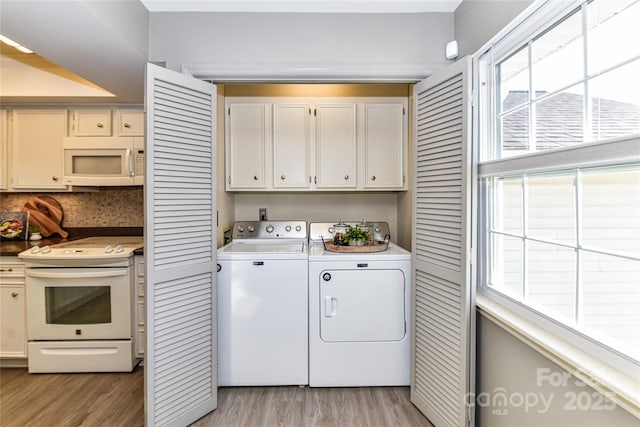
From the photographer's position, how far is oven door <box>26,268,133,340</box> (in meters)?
2.60

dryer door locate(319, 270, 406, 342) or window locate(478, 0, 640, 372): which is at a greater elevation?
window locate(478, 0, 640, 372)

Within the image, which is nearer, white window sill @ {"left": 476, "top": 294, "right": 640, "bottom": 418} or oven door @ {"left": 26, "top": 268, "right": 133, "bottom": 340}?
white window sill @ {"left": 476, "top": 294, "right": 640, "bottom": 418}

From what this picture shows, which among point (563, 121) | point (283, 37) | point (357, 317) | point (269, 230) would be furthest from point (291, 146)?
point (563, 121)

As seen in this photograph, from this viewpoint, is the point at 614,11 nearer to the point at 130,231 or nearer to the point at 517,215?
the point at 517,215

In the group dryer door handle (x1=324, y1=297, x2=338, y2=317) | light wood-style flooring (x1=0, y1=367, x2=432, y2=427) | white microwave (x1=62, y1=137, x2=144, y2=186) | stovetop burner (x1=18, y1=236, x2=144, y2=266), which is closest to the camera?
light wood-style flooring (x1=0, y1=367, x2=432, y2=427)

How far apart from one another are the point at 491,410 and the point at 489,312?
501 millimetres

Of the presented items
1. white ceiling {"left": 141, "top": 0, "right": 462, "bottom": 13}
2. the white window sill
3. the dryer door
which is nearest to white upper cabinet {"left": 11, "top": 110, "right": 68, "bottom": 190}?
white ceiling {"left": 141, "top": 0, "right": 462, "bottom": 13}

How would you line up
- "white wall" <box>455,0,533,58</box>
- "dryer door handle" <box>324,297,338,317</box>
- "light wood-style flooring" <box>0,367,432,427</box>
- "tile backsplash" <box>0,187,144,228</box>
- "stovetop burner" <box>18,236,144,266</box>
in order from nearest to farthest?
"white wall" <box>455,0,533,58</box>, "light wood-style flooring" <box>0,367,432,427</box>, "dryer door handle" <box>324,297,338,317</box>, "stovetop burner" <box>18,236,144,266</box>, "tile backsplash" <box>0,187,144,228</box>

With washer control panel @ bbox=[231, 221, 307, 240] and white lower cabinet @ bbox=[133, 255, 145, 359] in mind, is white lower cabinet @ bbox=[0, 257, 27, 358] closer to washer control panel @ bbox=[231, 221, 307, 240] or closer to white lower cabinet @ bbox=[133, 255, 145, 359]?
white lower cabinet @ bbox=[133, 255, 145, 359]

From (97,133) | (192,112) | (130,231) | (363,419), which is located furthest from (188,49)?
(363,419)

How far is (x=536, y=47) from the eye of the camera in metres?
1.47

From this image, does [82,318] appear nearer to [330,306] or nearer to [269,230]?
[269,230]

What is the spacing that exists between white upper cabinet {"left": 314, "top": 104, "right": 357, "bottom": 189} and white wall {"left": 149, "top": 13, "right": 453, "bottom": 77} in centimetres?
77

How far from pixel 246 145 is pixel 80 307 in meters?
1.78
